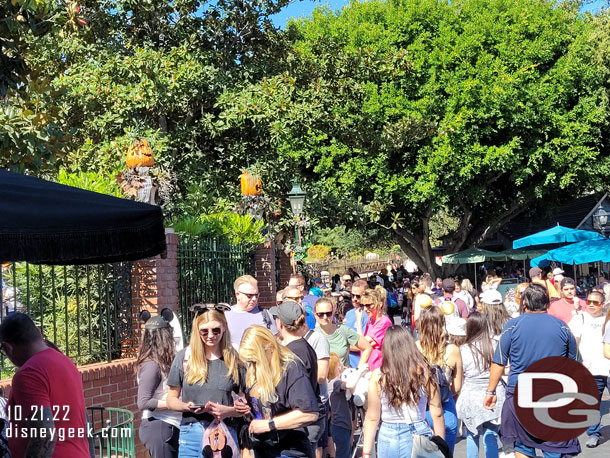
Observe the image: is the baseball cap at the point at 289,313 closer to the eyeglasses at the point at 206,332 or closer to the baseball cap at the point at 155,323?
the eyeglasses at the point at 206,332

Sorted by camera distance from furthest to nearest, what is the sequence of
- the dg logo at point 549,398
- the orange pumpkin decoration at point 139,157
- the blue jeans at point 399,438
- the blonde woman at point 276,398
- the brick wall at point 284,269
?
the brick wall at point 284,269 < the orange pumpkin decoration at point 139,157 < the dg logo at point 549,398 < the blue jeans at point 399,438 < the blonde woman at point 276,398

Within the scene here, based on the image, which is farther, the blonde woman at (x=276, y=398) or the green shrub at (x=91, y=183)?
the green shrub at (x=91, y=183)

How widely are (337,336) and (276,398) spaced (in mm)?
3195

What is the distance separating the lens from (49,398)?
4332 mm

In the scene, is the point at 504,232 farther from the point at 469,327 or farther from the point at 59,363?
the point at 59,363

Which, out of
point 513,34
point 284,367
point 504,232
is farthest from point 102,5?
point 504,232

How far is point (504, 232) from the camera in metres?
47.1

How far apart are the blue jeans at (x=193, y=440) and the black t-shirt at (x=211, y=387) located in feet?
0.15

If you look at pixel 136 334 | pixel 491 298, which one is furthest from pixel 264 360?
pixel 136 334

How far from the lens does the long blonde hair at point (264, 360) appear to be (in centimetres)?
536

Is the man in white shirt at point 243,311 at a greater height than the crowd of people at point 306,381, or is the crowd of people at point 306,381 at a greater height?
the man in white shirt at point 243,311

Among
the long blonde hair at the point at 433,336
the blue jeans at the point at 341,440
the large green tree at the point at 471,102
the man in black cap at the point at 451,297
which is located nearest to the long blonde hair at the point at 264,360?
the long blonde hair at the point at 433,336

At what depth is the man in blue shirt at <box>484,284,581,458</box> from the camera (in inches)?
279

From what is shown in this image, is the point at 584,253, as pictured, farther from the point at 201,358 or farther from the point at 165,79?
the point at 201,358
